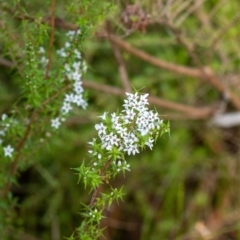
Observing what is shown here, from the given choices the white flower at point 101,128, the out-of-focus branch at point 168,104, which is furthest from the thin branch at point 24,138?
the out-of-focus branch at point 168,104

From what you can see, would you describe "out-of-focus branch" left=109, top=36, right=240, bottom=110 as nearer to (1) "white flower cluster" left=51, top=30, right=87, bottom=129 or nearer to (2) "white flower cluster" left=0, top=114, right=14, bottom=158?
(1) "white flower cluster" left=51, top=30, right=87, bottom=129

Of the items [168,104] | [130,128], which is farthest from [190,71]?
[130,128]

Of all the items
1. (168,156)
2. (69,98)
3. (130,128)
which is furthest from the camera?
(168,156)

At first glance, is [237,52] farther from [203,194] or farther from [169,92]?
[203,194]

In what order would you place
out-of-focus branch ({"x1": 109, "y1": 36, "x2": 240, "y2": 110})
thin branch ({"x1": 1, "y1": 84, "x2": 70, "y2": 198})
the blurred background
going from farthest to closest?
the blurred background, out-of-focus branch ({"x1": 109, "y1": 36, "x2": 240, "y2": 110}), thin branch ({"x1": 1, "y1": 84, "x2": 70, "y2": 198})

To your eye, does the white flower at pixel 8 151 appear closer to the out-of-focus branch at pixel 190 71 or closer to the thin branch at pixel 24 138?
the thin branch at pixel 24 138

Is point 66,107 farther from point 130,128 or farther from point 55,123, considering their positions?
point 130,128

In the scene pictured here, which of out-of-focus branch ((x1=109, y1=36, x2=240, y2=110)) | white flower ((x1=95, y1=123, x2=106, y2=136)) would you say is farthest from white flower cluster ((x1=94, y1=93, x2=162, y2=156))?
out-of-focus branch ((x1=109, y1=36, x2=240, y2=110))
